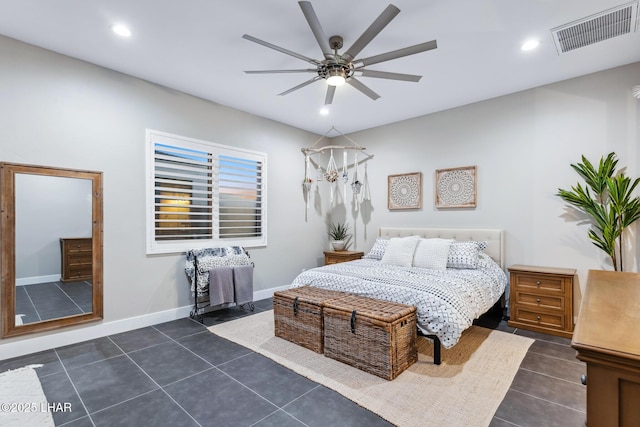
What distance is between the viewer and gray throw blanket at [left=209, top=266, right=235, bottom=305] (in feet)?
13.4

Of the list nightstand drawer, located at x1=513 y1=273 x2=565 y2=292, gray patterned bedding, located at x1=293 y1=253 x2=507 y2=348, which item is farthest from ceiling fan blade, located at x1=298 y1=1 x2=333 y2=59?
nightstand drawer, located at x1=513 y1=273 x2=565 y2=292

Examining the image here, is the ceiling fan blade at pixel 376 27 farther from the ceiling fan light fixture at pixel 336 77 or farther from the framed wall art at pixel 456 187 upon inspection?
the framed wall art at pixel 456 187

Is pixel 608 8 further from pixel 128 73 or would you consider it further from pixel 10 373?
pixel 10 373

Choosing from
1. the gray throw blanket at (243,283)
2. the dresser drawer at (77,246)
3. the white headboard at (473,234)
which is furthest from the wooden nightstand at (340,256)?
the dresser drawer at (77,246)

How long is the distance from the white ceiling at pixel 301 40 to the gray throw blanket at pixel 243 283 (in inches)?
95.9

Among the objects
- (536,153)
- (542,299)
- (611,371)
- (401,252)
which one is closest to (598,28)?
(536,153)

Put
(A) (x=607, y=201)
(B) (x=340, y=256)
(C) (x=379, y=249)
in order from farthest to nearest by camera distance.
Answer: (B) (x=340, y=256), (C) (x=379, y=249), (A) (x=607, y=201)

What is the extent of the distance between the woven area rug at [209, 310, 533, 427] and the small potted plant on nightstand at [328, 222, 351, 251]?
103 inches

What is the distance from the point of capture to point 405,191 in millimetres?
5289

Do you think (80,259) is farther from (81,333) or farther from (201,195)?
(201,195)

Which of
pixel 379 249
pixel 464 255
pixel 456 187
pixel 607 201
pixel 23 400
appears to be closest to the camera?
pixel 23 400

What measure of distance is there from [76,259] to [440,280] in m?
3.94

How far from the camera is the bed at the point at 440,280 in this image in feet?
9.03

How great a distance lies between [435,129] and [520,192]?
159 cm
